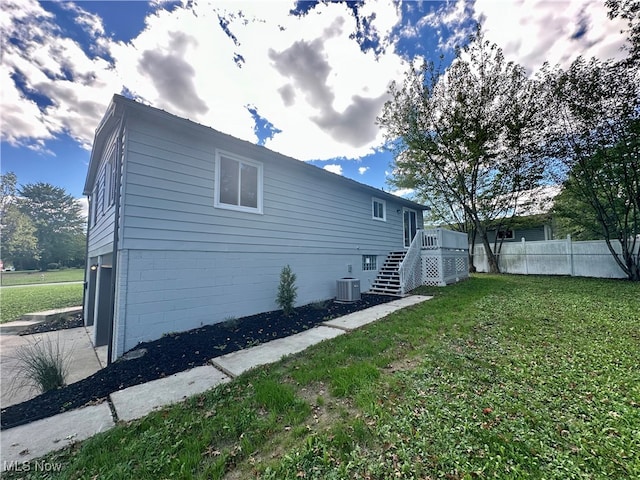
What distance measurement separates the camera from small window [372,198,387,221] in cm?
1127

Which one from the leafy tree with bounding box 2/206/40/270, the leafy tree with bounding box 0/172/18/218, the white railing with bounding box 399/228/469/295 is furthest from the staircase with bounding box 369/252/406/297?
the leafy tree with bounding box 0/172/18/218

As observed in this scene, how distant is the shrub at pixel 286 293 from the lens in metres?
6.61

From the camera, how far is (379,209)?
11.6 meters

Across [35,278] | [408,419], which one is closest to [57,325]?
[408,419]

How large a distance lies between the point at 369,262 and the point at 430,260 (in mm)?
2444

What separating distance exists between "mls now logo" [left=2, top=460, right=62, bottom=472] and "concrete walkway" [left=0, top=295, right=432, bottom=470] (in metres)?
0.04

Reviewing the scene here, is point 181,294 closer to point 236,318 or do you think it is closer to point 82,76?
point 236,318

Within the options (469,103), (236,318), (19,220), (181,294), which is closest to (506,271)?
(469,103)

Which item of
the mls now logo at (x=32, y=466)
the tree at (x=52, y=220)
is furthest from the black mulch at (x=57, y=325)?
the tree at (x=52, y=220)

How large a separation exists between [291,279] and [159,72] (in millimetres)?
6383

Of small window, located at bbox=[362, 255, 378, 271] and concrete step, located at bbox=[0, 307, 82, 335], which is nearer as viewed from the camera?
concrete step, located at bbox=[0, 307, 82, 335]

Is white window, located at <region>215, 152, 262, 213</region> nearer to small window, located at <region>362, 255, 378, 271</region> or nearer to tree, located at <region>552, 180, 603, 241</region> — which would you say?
small window, located at <region>362, 255, 378, 271</region>

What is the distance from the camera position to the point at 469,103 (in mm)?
12000

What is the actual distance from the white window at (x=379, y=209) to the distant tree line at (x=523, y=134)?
4.52m
